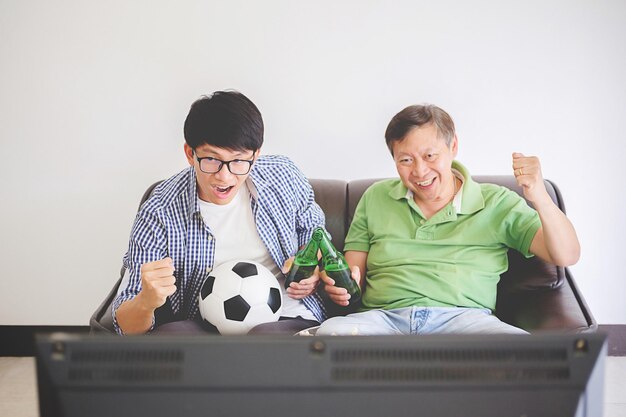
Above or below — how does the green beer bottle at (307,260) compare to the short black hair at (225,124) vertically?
below

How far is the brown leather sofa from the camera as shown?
5.88ft

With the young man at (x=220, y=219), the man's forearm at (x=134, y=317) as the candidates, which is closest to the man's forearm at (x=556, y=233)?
the young man at (x=220, y=219)

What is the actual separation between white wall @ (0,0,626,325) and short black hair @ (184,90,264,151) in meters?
0.81

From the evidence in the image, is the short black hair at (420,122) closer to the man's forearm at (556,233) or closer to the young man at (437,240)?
the young man at (437,240)

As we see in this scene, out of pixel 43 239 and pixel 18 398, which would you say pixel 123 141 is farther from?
pixel 18 398

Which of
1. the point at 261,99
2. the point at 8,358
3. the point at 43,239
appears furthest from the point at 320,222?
the point at 8,358

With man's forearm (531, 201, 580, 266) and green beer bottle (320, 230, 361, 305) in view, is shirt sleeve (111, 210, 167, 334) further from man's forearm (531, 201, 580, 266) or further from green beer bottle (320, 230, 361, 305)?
man's forearm (531, 201, 580, 266)

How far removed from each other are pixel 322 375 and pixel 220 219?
4.31ft

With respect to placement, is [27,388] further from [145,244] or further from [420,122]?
[420,122]

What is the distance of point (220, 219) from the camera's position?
76.7 inches

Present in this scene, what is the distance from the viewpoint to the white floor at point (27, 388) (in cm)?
235

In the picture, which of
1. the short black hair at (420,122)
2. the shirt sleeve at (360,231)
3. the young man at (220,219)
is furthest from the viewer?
the shirt sleeve at (360,231)

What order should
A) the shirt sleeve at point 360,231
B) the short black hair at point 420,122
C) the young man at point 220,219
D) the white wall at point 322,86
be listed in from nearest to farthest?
the young man at point 220,219 < the short black hair at point 420,122 < the shirt sleeve at point 360,231 < the white wall at point 322,86

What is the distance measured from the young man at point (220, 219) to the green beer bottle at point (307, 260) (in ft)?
0.08
